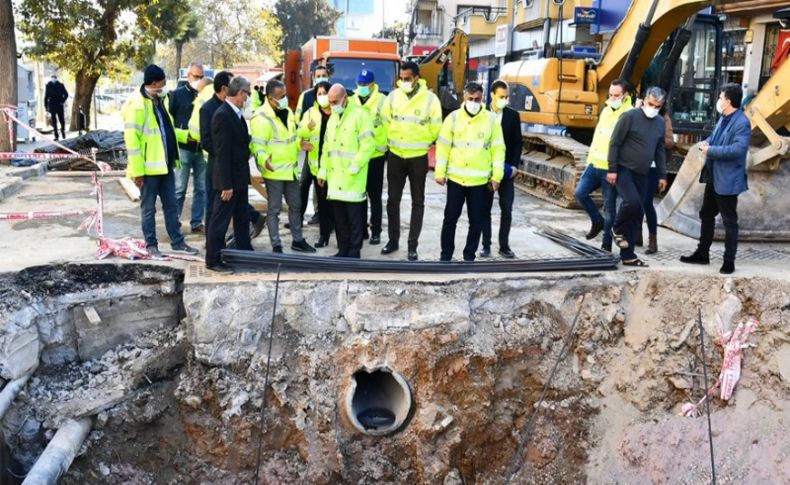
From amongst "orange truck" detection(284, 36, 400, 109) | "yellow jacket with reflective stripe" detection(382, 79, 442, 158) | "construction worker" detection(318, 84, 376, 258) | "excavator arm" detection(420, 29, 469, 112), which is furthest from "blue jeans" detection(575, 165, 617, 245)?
"excavator arm" detection(420, 29, 469, 112)

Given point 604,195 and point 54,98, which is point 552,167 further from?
point 54,98

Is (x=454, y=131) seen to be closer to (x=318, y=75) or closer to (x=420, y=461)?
(x=318, y=75)

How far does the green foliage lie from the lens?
18.3 meters

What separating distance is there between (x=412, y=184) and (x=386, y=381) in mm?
2100

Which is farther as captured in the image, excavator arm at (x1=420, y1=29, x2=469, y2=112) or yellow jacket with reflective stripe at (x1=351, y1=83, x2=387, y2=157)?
excavator arm at (x1=420, y1=29, x2=469, y2=112)

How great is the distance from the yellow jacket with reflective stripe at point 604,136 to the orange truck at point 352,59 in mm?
7339

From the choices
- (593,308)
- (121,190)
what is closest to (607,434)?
(593,308)

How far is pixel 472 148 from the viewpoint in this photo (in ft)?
23.8

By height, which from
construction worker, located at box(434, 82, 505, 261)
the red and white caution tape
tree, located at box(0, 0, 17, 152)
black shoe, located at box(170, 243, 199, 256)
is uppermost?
tree, located at box(0, 0, 17, 152)

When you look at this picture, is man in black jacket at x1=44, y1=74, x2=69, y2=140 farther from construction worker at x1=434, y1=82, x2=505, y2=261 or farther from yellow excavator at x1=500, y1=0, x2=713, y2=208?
construction worker at x1=434, y1=82, x2=505, y2=261

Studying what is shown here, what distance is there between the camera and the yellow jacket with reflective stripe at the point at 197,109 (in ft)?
27.1

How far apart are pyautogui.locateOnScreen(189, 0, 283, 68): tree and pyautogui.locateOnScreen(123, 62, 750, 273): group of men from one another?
36811 millimetres

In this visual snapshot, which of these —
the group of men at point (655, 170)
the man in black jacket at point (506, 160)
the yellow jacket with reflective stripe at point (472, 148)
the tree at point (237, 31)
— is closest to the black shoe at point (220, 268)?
the yellow jacket with reflective stripe at point (472, 148)

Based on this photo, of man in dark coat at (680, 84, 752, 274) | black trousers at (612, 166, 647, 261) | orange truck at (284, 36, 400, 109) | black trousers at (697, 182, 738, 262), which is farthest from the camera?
orange truck at (284, 36, 400, 109)
